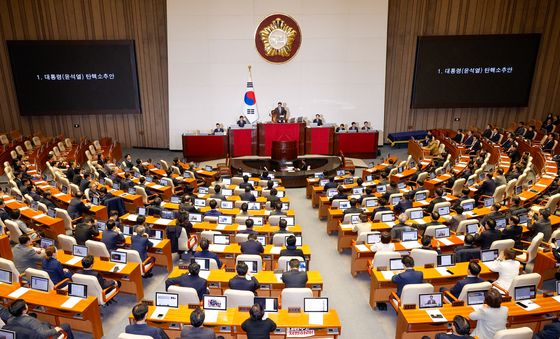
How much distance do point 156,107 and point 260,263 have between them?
16.1 m

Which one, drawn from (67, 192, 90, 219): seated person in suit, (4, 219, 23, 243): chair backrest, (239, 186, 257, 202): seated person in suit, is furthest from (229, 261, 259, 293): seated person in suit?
(67, 192, 90, 219): seated person in suit

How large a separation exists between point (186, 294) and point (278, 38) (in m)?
16.4

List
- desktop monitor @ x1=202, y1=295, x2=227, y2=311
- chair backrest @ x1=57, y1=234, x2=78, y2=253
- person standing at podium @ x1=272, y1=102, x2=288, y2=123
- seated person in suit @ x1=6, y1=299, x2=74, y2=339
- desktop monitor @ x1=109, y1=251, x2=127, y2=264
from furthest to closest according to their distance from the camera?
1. person standing at podium @ x1=272, y1=102, x2=288, y2=123
2. chair backrest @ x1=57, y1=234, x2=78, y2=253
3. desktop monitor @ x1=109, y1=251, x2=127, y2=264
4. desktop monitor @ x1=202, y1=295, x2=227, y2=311
5. seated person in suit @ x1=6, y1=299, x2=74, y2=339

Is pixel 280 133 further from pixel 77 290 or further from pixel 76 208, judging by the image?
pixel 77 290

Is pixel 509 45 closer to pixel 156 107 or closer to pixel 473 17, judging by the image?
pixel 473 17

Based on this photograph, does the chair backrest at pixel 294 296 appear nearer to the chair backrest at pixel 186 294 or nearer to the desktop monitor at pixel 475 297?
the chair backrest at pixel 186 294

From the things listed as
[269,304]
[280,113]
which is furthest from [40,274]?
[280,113]

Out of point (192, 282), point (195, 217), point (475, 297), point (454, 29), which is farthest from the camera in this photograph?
point (454, 29)

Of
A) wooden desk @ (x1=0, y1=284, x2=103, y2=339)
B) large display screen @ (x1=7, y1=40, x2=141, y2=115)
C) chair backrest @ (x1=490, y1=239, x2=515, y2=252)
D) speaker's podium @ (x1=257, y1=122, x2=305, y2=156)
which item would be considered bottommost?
wooden desk @ (x1=0, y1=284, x2=103, y2=339)

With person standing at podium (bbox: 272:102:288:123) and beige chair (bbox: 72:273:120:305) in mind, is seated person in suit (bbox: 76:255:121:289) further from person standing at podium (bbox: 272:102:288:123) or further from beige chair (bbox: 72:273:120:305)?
person standing at podium (bbox: 272:102:288:123)

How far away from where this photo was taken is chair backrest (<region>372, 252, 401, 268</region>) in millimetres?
7934

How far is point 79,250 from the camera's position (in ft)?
27.8

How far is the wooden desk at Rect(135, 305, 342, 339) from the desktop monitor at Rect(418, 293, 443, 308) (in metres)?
1.39

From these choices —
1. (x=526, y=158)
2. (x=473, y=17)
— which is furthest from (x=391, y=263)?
(x=473, y=17)
